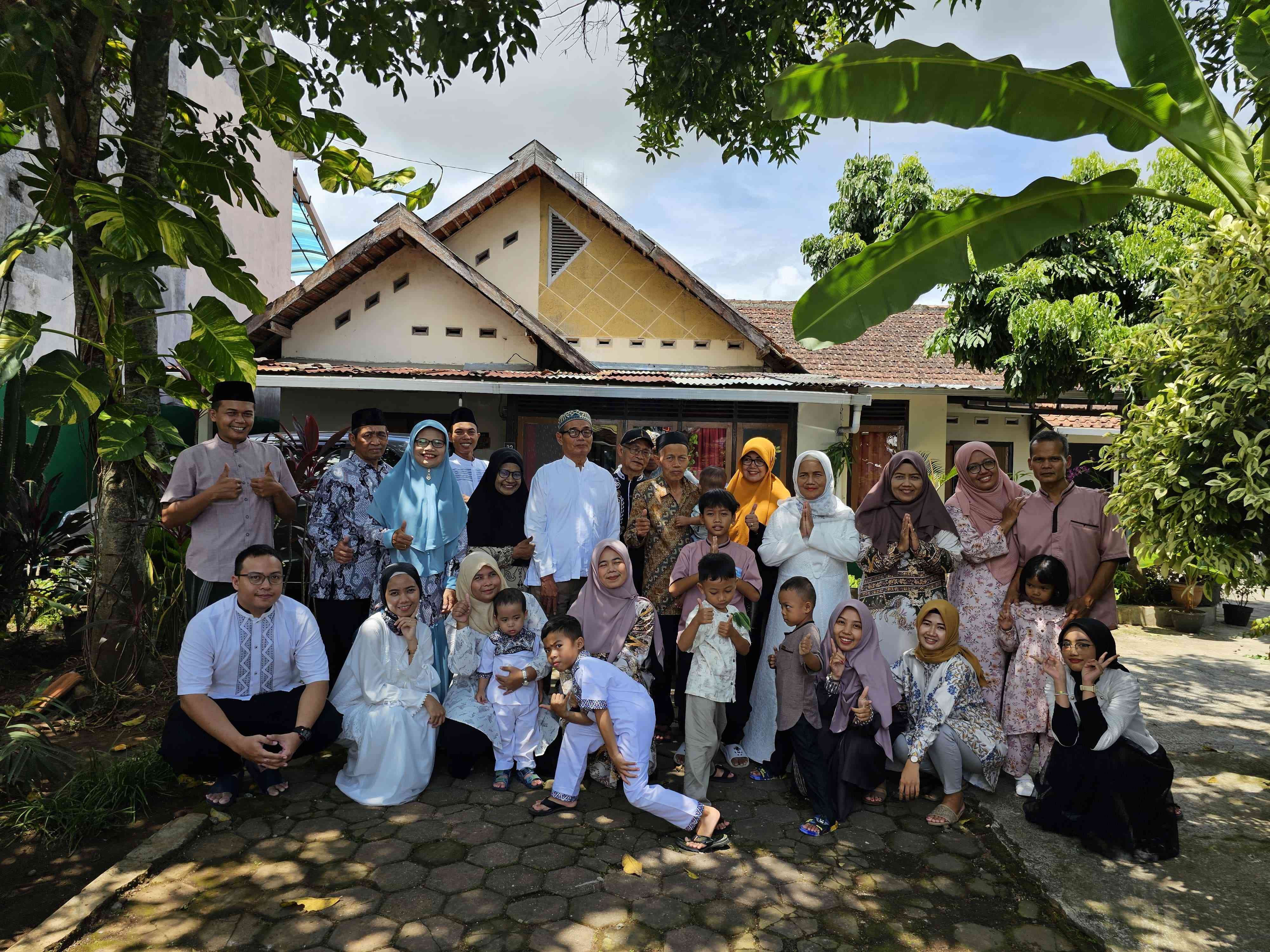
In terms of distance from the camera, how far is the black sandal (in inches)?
145

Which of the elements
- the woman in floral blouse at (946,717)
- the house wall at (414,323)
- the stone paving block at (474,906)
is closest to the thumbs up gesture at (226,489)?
the stone paving block at (474,906)

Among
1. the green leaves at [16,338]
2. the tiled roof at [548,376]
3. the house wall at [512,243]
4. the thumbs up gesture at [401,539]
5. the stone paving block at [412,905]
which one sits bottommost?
the stone paving block at [412,905]

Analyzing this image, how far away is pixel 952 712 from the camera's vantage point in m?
3.87

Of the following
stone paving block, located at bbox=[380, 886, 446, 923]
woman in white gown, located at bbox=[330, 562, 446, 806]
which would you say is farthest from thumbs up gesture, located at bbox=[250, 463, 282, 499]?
stone paving block, located at bbox=[380, 886, 446, 923]

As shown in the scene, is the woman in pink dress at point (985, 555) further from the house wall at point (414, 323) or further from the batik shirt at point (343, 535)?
the house wall at point (414, 323)

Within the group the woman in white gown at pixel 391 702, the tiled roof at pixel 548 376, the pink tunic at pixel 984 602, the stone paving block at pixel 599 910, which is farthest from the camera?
the tiled roof at pixel 548 376

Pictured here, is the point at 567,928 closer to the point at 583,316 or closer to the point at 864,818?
the point at 864,818

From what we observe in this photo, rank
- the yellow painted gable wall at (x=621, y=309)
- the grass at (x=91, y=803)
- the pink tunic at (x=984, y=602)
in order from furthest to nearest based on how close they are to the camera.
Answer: the yellow painted gable wall at (x=621, y=309), the pink tunic at (x=984, y=602), the grass at (x=91, y=803)

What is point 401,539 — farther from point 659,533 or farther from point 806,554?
point 806,554

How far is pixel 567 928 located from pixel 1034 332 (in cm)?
761

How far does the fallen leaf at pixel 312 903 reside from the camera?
9.41 ft

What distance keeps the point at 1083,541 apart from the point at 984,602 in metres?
0.60

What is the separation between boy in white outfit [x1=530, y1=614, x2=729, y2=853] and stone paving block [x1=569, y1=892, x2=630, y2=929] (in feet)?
1.79

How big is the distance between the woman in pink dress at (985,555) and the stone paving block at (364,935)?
310cm
